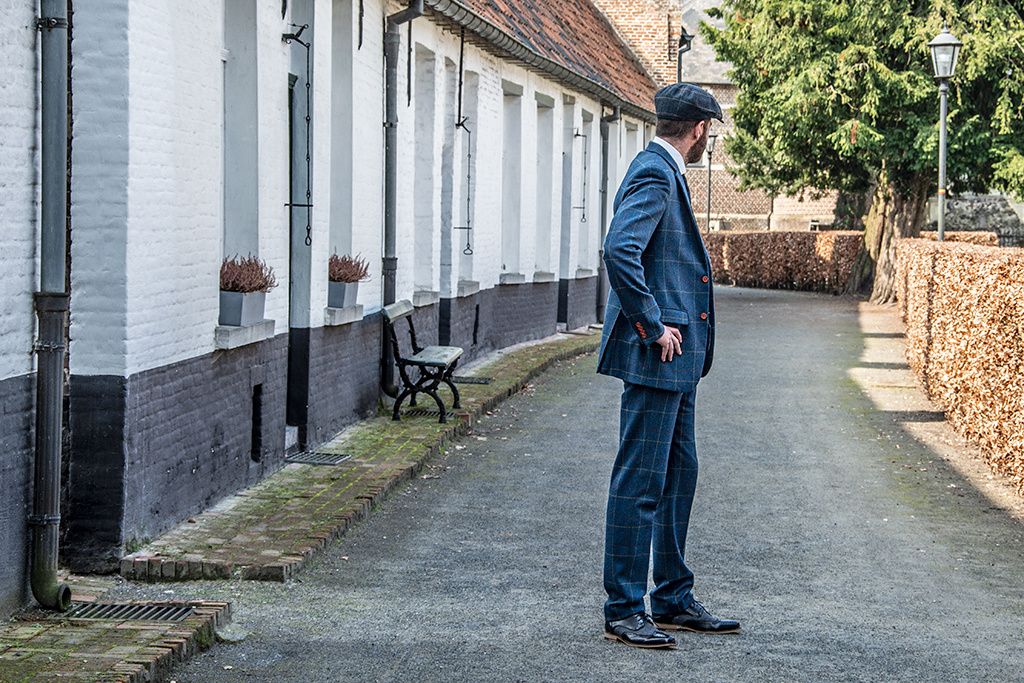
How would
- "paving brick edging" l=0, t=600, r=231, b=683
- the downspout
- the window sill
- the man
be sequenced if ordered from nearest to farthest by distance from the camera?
"paving brick edging" l=0, t=600, r=231, b=683 → the man → the window sill → the downspout

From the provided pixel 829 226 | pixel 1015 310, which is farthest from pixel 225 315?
pixel 829 226

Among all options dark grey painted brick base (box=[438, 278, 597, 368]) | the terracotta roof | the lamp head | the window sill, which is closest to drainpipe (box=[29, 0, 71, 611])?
the window sill

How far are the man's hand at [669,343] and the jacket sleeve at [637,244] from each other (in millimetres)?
23

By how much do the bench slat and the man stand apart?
19.6ft

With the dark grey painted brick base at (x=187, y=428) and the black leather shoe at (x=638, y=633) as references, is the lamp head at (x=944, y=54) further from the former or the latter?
the black leather shoe at (x=638, y=633)

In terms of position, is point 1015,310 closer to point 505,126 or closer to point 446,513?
point 446,513

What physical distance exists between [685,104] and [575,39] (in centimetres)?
1838

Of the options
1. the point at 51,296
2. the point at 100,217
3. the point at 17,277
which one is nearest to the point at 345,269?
the point at 100,217

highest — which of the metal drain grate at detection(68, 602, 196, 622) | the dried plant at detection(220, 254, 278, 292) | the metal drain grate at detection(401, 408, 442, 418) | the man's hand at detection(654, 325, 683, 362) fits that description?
the dried plant at detection(220, 254, 278, 292)

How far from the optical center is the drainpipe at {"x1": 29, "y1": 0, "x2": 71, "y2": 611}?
5543 mm

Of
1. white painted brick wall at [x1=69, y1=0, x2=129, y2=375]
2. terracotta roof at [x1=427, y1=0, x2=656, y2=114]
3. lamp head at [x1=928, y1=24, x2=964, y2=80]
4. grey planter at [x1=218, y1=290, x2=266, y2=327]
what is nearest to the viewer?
white painted brick wall at [x1=69, y1=0, x2=129, y2=375]

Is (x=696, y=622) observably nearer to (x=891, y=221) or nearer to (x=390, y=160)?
(x=390, y=160)

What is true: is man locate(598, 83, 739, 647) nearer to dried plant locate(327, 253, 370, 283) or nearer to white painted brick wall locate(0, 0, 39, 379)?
white painted brick wall locate(0, 0, 39, 379)

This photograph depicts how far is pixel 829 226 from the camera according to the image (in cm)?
5059
